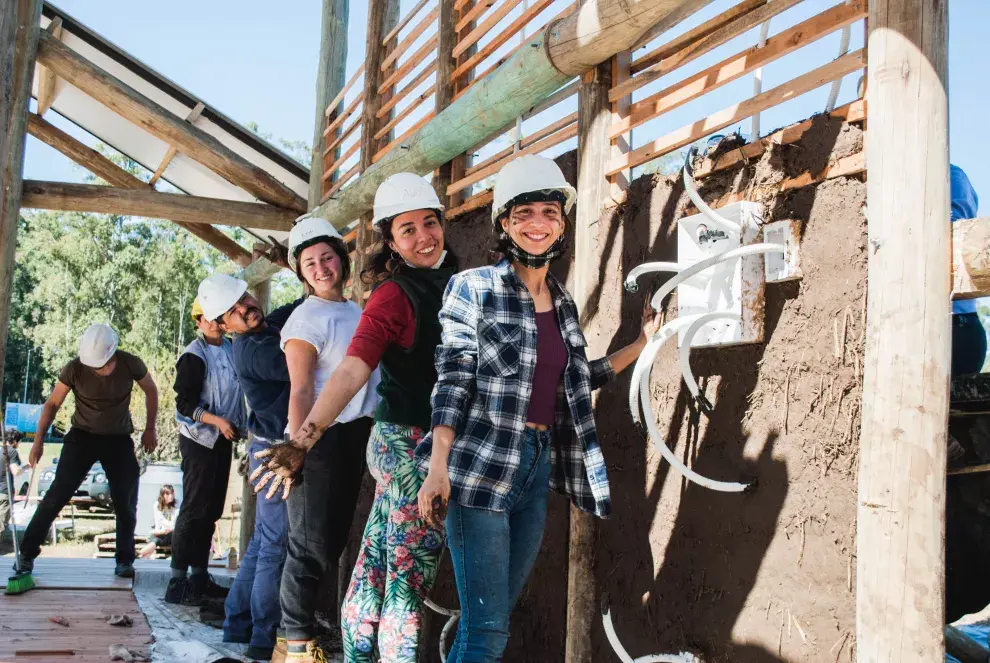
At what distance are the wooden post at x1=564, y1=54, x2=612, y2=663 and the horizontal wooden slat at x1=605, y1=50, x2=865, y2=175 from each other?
0.10 m

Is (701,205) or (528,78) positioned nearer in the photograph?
(701,205)

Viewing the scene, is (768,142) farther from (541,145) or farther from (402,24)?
(402,24)

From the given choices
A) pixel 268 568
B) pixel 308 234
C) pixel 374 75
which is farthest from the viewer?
pixel 374 75

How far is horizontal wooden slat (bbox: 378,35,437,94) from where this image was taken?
5.34 m

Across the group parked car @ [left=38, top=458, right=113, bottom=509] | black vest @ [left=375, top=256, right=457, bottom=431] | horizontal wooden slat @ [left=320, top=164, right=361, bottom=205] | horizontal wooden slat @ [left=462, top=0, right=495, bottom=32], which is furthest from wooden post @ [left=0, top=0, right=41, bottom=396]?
parked car @ [left=38, top=458, right=113, bottom=509]

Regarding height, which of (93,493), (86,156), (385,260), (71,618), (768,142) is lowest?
(93,493)

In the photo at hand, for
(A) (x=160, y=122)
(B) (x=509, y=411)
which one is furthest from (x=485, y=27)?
(A) (x=160, y=122)

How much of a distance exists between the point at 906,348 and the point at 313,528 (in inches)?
90.1

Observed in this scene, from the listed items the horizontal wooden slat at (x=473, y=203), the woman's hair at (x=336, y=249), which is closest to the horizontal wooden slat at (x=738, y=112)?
the horizontal wooden slat at (x=473, y=203)

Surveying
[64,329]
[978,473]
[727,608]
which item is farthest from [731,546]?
[64,329]

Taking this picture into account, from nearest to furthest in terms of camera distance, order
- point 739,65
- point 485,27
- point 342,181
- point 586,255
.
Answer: point 739,65 < point 586,255 < point 485,27 < point 342,181

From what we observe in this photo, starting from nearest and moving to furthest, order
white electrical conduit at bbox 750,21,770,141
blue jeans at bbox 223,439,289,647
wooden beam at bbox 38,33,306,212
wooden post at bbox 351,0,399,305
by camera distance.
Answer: white electrical conduit at bbox 750,21,770,141 < blue jeans at bbox 223,439,289,647 < wooden post at bbox 351,0,399,305 < wooden beam at bbox 38,33,306,212

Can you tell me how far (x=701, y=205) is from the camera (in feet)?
8.45

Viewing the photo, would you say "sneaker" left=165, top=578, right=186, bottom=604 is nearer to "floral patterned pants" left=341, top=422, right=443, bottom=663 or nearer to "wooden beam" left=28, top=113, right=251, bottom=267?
"floral patterned pants" left=341, top=422, right=443, bottom=663
